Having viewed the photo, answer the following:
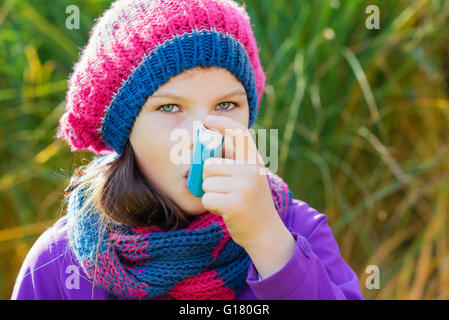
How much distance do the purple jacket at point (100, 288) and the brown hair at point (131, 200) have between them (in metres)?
0.16

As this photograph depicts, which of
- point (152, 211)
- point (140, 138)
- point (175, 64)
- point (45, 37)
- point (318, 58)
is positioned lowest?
point (152, 211)

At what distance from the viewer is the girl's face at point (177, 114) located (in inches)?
51.1

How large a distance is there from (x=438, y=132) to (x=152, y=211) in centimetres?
180

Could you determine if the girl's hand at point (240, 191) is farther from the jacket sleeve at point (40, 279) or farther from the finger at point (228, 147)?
→ the jacket sleeve at point (40, 279)

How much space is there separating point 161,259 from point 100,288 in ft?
0.66

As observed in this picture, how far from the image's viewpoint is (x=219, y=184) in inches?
44.3

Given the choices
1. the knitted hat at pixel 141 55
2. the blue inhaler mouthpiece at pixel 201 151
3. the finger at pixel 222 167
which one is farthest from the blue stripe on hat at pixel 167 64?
the finger at pixel 222 167

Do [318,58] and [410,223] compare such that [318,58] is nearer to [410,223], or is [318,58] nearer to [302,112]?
[302,112]

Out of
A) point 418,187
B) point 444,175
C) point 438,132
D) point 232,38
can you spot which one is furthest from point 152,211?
point 438,132

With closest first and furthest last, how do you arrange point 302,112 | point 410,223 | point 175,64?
1. point 175,64
2. point 302,112
3. point 410,223

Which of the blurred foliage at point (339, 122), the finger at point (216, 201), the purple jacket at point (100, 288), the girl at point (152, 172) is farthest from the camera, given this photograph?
the blurred foliage at point (339, 122)

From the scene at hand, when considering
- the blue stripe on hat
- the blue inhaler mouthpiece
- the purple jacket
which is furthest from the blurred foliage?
the blue inhaler mouthpiece

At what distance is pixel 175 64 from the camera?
1303mm

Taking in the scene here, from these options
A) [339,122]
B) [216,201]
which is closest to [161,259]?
[216,201]
